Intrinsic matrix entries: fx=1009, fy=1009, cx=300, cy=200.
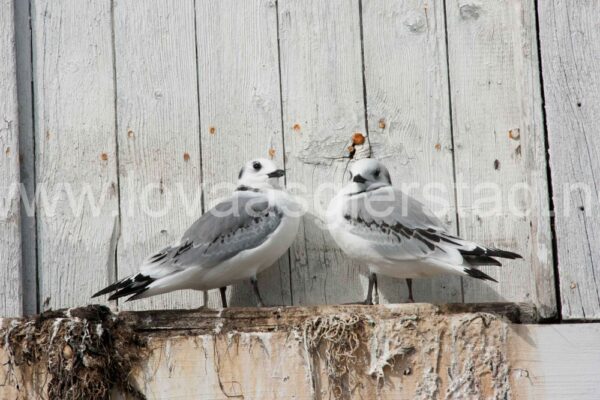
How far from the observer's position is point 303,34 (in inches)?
144

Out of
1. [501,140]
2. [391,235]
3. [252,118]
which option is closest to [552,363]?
[391,235]

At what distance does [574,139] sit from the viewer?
3.30 meters

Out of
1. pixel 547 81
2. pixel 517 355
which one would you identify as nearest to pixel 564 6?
pixel 547 81

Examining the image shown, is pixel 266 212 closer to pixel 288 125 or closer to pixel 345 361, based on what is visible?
pixel 288 125

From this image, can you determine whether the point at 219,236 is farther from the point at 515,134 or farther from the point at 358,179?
the point at 515,134

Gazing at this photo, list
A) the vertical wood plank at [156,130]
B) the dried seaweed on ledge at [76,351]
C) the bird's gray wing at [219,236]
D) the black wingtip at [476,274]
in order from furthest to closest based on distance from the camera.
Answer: the vertical wood plank at [156,130] < the bird's gray wing at [219,236] < the black wingtip at [476,274] < the dried seaweed on ledge at [76,351]

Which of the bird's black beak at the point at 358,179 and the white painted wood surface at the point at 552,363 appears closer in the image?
the white painted wood surface at the point at 552,363

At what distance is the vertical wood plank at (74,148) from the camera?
351cm

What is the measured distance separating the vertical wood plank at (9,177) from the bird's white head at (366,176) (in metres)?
1.15

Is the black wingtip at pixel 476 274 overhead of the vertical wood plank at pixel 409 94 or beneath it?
beneath

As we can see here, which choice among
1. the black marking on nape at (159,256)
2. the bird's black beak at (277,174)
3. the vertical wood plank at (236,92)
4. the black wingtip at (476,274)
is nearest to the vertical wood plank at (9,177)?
the black marking on nape at (159,256)

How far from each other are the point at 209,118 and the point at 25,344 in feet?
3.54

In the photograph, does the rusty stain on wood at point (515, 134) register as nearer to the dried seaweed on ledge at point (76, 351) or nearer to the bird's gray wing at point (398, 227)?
the bird's gray wing at point (398, 227)

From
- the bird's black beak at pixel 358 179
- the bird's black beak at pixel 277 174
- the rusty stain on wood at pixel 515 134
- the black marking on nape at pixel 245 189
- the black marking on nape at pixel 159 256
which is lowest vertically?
the black marking on nape at pixel 159 256
